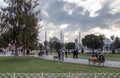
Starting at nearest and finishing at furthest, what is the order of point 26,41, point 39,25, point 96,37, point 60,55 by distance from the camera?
point 60,55, point 26,41, point 39,25, point 96,37

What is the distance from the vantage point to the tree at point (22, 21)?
53.4 m

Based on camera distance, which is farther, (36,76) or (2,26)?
(2,26)

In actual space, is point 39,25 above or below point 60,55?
above

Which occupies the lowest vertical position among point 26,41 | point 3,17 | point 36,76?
point 36,76

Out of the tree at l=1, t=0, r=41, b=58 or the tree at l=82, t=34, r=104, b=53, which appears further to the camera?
the tree at l=82, t=34, r=104, b=53

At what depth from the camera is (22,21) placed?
2094 inches

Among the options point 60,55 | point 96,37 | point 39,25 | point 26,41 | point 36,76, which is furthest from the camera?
point 96,37

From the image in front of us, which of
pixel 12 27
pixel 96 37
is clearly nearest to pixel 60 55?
pixel 12 27

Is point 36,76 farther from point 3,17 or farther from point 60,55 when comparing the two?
point 3,17

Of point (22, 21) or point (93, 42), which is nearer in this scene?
point (22, 21)

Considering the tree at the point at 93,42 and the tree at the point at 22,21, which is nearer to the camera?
the tree at the point at 22,21

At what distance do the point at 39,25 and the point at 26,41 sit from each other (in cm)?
545

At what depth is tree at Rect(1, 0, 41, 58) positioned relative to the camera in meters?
53.4

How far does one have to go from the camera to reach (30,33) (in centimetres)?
5425
